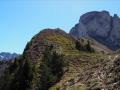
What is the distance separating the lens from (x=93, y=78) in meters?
34.9

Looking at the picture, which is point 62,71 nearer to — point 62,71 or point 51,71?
point 62,71

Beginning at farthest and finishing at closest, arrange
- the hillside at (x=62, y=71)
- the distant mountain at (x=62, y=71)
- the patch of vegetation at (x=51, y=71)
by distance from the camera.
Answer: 1. the patch of vegetation at (x=51, y=71)
2. the hillside at (x=62, y=71)
3. the distant mountain at (x=62, y=71)

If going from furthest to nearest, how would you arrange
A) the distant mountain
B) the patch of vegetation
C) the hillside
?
the patch of vegetation < the hillside < the distant mountain

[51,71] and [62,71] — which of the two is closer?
[51,71]

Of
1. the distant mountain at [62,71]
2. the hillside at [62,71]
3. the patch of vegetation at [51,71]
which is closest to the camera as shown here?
the distant mountain at [62,71]

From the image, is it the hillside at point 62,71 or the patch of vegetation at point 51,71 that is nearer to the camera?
the hillside at point 62,71

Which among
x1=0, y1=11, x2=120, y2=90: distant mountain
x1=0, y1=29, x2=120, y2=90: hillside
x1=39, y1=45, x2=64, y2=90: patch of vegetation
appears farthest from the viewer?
x1=39, y1=45, x2=64, y2=90: patch of vegetation

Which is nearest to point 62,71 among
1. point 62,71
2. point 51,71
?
point 62,71

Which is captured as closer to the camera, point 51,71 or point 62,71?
point 51,71

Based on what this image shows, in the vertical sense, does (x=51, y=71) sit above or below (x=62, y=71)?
above

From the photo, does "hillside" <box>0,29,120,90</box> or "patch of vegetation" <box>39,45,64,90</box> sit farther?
"patch of vegetation" <box>39,45,64,90</box>

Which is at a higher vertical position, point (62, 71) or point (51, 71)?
point (51, 71)

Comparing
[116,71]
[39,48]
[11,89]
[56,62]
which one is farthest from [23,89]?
[39,48]

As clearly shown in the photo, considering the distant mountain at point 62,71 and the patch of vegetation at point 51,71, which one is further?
the patch of vegetation at point 51,71
